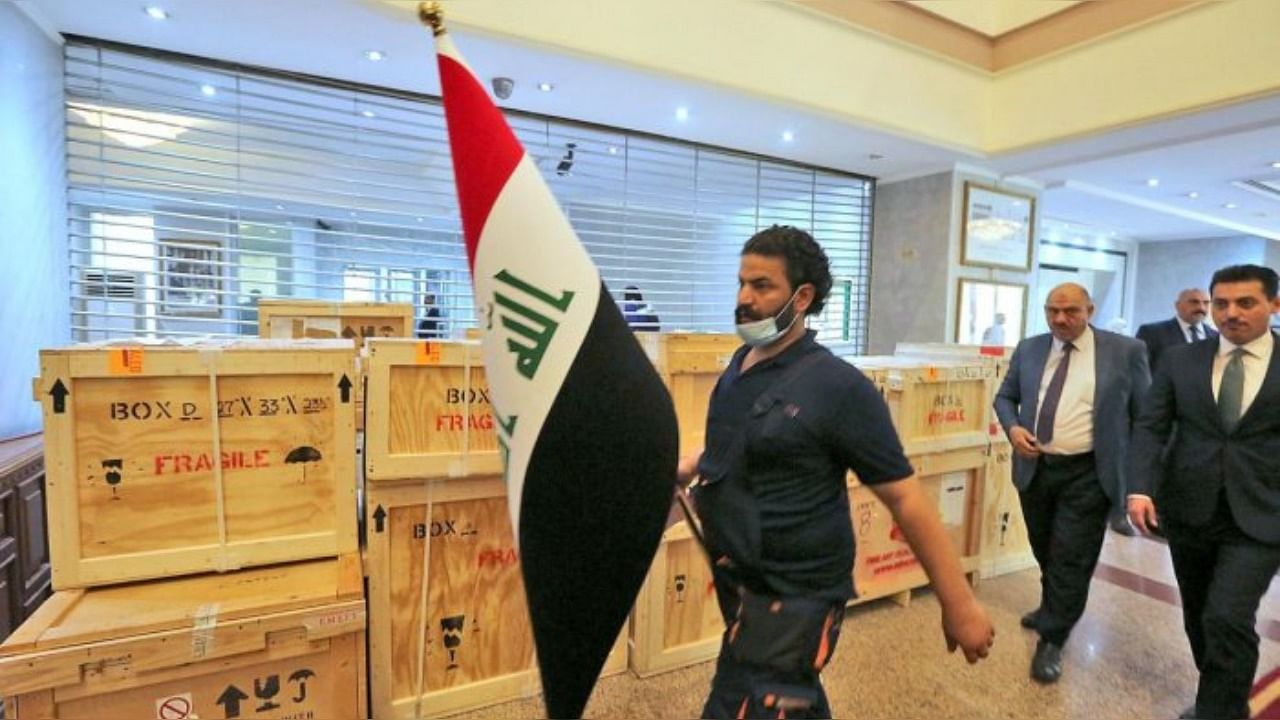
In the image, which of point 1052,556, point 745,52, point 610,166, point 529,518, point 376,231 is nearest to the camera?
point 529,518

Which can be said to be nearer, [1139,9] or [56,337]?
[56,337]

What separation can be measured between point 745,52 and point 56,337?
417 centimetres

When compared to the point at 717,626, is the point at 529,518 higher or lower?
higher

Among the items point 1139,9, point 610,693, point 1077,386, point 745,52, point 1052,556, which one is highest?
point 1139,9

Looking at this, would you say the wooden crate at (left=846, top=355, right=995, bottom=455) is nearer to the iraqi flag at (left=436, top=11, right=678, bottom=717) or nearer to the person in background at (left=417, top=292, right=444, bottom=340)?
the iraqi flag at (left=436, top=11, right=678, bottom=717)

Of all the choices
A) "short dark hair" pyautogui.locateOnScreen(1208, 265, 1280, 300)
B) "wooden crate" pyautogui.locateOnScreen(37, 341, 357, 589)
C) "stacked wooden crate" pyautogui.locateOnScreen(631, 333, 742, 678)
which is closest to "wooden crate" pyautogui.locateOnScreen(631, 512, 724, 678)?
"stacked wooden crate" pyautogui.locateOnScreen(631, 333, 742, 678)

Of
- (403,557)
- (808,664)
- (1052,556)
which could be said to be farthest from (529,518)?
(1052,556)

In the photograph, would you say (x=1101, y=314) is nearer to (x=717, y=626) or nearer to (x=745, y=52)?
(x=745, y=52)

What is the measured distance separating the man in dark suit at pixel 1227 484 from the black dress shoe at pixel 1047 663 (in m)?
0.43

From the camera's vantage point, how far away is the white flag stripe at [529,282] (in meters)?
0.74

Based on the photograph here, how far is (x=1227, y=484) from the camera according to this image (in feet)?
6.28

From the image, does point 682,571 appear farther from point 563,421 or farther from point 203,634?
point 563,421

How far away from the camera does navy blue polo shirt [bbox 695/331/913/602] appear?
124 cm

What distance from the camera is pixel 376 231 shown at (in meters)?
7.59
